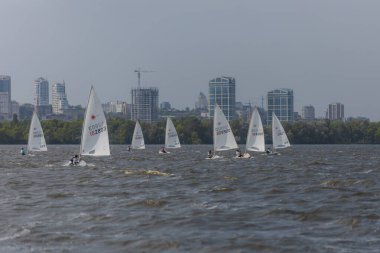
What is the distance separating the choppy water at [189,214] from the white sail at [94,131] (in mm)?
6210

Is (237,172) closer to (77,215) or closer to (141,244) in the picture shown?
(77,215)

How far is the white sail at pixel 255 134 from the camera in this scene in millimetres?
103500

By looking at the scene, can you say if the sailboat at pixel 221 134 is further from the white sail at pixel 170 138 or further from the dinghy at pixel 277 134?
the white sail at pixel 170 138

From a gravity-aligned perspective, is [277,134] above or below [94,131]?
above

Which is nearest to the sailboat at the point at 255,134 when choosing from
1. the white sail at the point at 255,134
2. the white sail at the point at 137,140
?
the white sail at the point at 255,134

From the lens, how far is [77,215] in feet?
136

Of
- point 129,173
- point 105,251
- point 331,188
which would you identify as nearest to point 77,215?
point 105,251

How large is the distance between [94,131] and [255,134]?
34851 mm

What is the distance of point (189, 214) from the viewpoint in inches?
1629

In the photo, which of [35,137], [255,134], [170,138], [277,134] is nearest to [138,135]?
[170,138]

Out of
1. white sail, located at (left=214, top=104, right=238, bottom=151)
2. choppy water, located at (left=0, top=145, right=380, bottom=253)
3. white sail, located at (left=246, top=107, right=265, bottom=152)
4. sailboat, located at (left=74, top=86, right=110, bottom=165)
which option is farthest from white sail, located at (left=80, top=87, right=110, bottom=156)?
white sail, located at (left=246, top=107, right=265, bottom=152)

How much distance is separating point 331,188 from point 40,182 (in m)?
20.0

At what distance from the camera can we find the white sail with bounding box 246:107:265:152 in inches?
4075

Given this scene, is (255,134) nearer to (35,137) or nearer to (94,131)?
(35,137)
